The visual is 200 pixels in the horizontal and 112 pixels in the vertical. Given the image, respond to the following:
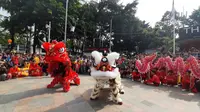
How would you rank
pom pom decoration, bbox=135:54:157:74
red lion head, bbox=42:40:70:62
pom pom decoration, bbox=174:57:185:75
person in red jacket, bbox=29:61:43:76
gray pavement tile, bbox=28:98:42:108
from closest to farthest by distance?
gray pavement tile, bbox=28:98:42:108 → red lion head, bbox=42:40:70:62 → pom pom decoration, bbox=174:57:185:75 → pom pom decoration, bbox=135:54:157:74 → person in red jacket, bbox=29:61:43:76

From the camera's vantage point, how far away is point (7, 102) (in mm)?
5543

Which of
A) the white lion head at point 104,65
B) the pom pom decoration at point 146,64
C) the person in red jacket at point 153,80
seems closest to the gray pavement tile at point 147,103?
the white lion head at point 104,65

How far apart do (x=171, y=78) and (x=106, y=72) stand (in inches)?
211

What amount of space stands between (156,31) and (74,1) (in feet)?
48.8

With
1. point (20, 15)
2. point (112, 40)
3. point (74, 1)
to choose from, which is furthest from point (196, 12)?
point (20, 15)

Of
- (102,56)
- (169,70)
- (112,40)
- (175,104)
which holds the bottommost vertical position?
(175,104)

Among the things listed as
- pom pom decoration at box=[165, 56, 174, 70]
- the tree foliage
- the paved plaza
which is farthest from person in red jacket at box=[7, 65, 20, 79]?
the tree foliage

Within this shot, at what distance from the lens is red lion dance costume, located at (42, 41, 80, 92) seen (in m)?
6.71

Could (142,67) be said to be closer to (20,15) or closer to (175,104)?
(175,104)

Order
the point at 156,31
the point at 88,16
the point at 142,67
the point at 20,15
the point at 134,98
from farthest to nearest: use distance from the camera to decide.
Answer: the point at 156,31 < the point at 88,16 < the point at 20,15 < the point at 142,67 < the point at 134,98

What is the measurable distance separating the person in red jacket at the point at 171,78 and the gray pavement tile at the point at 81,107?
5405mm

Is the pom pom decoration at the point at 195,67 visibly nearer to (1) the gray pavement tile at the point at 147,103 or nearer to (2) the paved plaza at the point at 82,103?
(2) the paved plaza at the point at 82,103

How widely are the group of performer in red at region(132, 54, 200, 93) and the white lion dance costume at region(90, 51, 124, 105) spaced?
13.5 feet

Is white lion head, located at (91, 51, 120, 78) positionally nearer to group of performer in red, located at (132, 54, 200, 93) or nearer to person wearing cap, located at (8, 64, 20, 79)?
group of performer in red, located at (132, 54, 200, 93)
